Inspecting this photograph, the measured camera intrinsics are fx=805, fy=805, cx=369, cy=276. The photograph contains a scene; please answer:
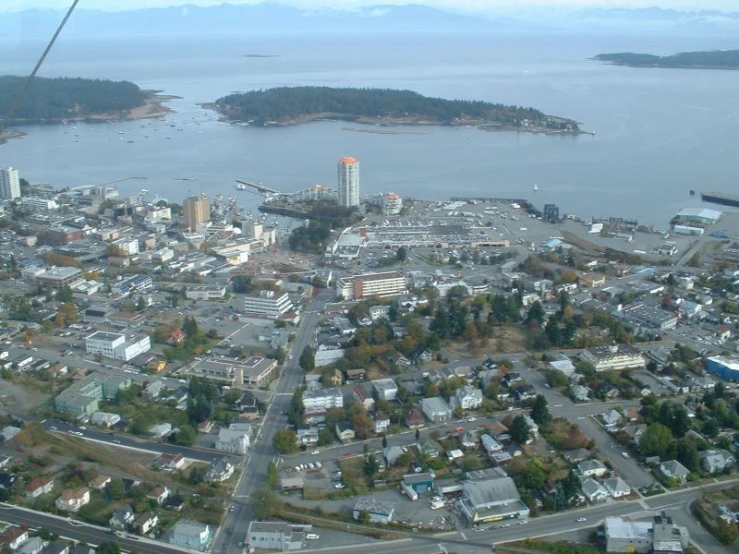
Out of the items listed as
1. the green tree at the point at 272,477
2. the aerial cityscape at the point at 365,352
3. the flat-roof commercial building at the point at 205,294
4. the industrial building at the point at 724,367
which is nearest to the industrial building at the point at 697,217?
the aerial cityscape at the point at 365,352

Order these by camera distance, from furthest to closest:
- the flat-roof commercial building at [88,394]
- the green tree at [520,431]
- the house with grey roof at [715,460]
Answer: the flat-roof commercial building at [88,394]
the green tree at [520,431]
the house with grey roof at [715,460]

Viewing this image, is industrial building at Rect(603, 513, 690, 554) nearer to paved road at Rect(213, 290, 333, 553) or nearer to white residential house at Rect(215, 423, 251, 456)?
paved road at Rect(213, 290, 333, 553)

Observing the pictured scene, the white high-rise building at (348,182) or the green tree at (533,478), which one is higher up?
the white high-rise building at (348,182)

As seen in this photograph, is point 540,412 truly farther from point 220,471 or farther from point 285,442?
point 220,471

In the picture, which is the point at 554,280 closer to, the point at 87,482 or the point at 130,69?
the point at 87,482

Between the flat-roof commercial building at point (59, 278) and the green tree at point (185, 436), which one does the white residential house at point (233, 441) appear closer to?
the green tree at point (185, 436)

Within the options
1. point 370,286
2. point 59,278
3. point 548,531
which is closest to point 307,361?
point 370,286
